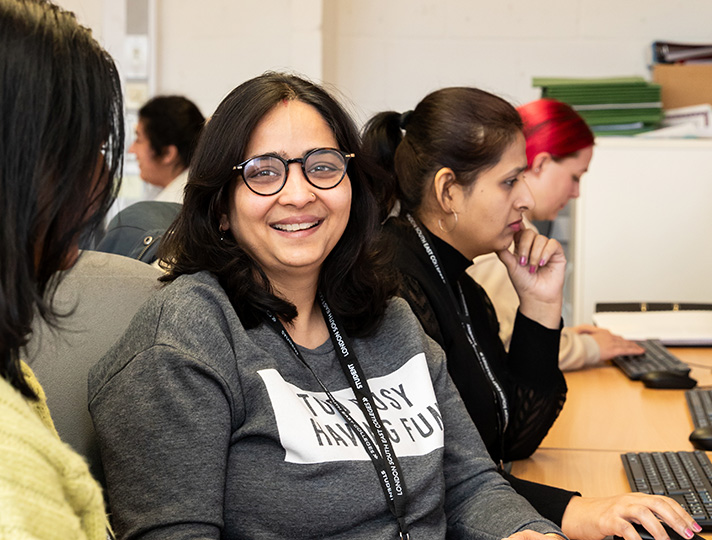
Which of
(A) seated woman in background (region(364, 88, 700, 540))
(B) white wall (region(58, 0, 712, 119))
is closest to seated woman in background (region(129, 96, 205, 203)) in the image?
(B) white wall (region(58, 0, 712, 119))

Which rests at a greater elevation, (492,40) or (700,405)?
(492,40)

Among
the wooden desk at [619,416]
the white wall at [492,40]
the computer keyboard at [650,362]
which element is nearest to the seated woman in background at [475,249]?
the wooden desk at [619,416]

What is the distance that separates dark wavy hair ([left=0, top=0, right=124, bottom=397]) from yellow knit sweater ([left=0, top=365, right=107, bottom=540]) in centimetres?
8

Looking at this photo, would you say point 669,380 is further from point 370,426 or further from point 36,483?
point 36,483

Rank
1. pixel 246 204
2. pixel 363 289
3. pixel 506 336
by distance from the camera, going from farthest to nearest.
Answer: pixel 506 336 → pixel 363 289 → pixel 246 204

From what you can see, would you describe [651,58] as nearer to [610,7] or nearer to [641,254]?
[610,7]

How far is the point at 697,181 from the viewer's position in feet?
9.96

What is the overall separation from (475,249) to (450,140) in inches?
9.3

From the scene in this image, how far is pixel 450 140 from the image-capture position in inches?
68.6

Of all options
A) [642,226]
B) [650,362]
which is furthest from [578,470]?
[642,226]

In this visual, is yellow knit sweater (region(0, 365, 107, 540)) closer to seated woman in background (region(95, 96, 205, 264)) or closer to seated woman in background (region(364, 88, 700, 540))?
seated woman in background (region(364, 88, 700, 540))

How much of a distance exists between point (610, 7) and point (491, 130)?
1.98 m

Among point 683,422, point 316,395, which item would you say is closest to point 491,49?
point 683,422

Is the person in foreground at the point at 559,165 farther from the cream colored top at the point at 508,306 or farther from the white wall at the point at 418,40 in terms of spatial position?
the white wall at the point at 418,40
